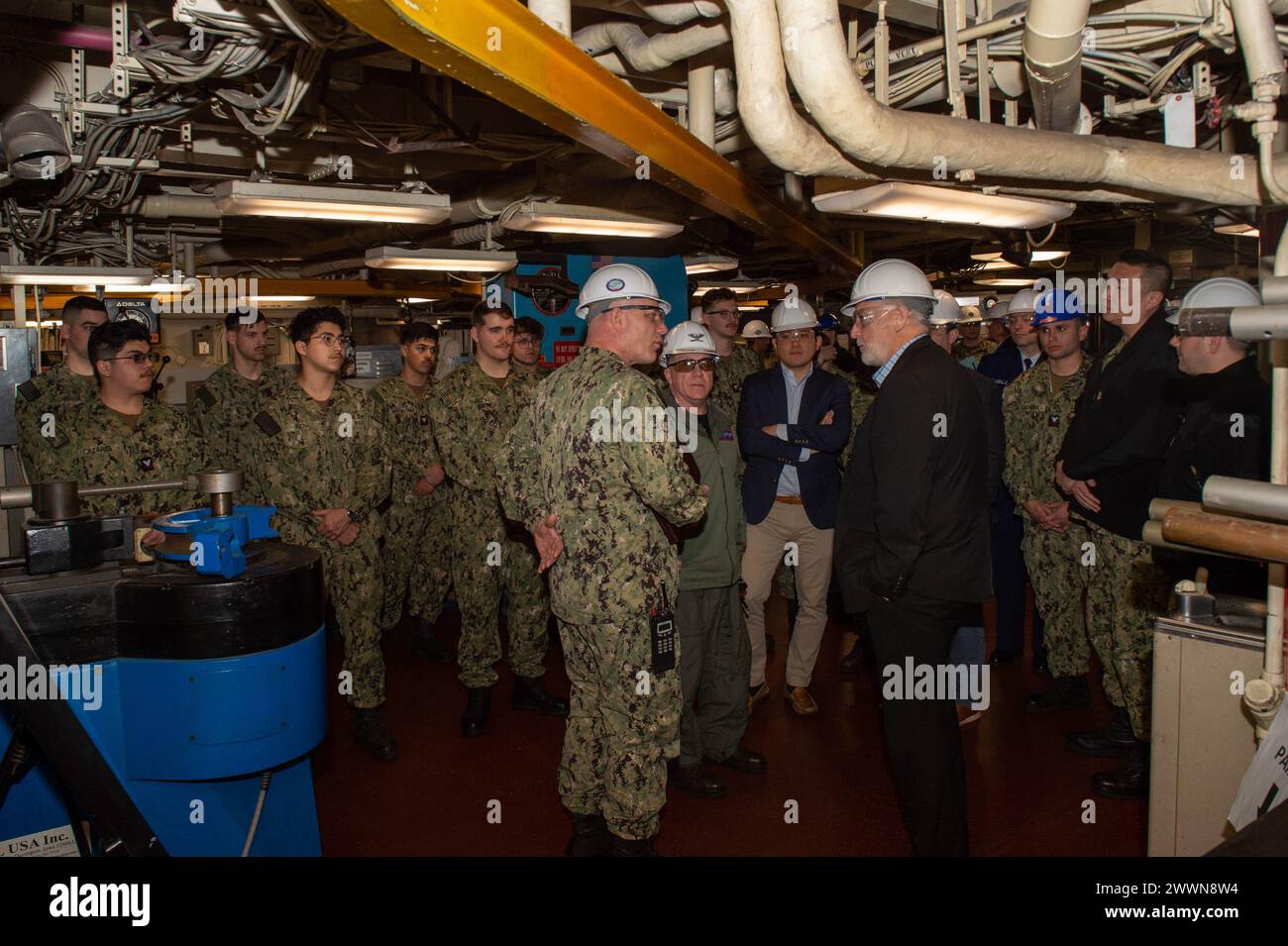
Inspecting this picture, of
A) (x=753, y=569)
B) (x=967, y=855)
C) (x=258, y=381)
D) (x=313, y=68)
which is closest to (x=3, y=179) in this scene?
(x=258, y=381)

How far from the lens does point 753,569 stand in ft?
13.8

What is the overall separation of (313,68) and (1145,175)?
8.86 ft

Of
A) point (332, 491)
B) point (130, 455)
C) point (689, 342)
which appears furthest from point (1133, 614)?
point (130, 455)

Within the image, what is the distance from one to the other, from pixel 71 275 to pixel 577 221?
114 inches

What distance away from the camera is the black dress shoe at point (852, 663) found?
4.75 metres

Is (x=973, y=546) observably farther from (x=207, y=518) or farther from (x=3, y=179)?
(x=3, y=179)

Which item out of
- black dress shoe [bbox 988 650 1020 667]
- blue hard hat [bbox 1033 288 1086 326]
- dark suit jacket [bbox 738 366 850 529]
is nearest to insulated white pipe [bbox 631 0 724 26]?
dark suit jacket [bbox 738 366 850 529]

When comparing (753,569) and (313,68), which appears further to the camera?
(753,569)

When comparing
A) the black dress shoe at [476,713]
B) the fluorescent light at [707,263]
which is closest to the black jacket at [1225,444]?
the black dress shoe at [476,713]

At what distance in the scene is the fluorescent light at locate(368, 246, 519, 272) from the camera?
5.29m

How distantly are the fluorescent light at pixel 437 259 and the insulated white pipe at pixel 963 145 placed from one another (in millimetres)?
3345

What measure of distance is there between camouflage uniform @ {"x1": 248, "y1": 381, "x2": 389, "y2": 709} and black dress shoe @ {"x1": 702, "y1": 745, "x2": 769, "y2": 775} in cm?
153

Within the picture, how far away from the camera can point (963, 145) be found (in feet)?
8.29

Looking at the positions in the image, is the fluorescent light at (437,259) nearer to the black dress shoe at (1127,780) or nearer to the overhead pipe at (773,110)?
the overhead pipe at (773,110)
